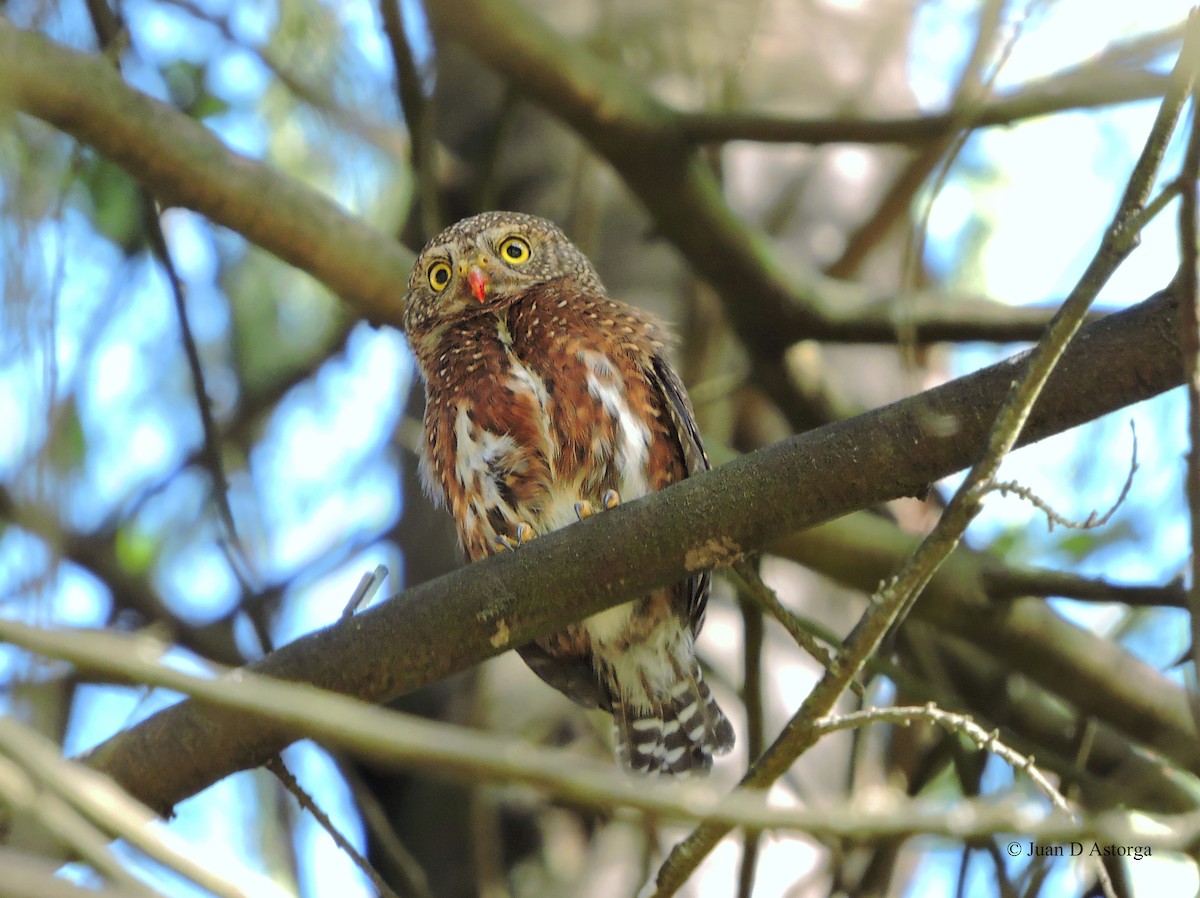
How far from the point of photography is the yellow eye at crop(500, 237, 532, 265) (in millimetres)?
4707

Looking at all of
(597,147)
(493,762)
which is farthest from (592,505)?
(493,762)

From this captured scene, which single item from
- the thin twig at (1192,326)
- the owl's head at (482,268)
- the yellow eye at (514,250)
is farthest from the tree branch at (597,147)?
the thin twig at (1192,326)

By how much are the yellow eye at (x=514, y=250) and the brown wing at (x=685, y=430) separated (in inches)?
31.2

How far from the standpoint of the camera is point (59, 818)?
145cm

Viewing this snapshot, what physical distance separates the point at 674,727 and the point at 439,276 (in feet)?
5.74

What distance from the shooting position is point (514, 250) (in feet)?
15.6

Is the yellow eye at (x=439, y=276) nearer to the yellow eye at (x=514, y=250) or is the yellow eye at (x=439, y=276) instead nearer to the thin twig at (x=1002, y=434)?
the yellow eye at (x=514, y=250)

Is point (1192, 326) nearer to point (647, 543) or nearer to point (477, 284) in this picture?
point (647, 543)

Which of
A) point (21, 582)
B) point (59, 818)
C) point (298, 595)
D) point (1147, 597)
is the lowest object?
point (59, 818)

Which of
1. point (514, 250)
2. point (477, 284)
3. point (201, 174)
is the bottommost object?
point (201, 174)

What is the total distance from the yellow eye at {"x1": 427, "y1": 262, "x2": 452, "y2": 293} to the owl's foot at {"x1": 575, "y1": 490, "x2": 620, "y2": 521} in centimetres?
109

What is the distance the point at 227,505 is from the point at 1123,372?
8.78 feet

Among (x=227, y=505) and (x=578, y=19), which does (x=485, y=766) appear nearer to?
(x=227, y=505)

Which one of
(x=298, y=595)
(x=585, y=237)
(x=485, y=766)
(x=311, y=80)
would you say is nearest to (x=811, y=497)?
(x=485, y=766)
